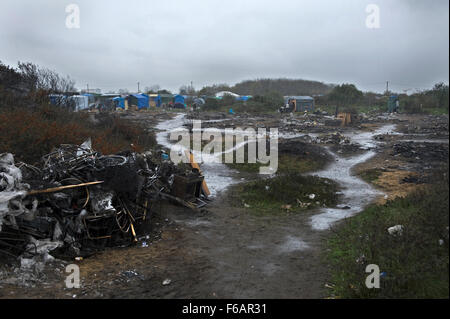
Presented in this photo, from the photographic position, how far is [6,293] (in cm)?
433

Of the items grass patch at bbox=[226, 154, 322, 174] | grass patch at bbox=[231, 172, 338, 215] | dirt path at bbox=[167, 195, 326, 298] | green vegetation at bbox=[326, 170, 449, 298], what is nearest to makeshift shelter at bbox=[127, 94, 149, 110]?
grass patch at bbox=[226, 154, 322, 174]

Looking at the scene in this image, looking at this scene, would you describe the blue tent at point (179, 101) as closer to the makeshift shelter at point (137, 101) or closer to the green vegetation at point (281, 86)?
the makeshift shelter at point (137, 101)

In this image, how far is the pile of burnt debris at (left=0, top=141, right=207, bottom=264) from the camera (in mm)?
5355

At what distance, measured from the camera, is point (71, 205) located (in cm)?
632

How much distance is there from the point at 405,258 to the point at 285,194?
17.9 ft

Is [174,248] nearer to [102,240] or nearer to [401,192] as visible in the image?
[102,240]

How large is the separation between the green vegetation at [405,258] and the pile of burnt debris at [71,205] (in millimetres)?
3825

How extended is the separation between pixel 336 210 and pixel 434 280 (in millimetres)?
5045

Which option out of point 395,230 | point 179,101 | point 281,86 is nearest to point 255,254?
point 395,230

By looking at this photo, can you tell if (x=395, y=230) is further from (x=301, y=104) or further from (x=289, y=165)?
(x=301, y=104)

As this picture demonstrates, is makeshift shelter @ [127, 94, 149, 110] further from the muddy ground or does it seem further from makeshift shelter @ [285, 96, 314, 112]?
the muddy ground

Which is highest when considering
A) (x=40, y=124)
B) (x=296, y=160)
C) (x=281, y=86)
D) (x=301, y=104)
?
(x=281, y=86)

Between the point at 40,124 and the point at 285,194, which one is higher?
the point at 40,124

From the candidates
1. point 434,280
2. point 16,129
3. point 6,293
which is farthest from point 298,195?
point 16,129
